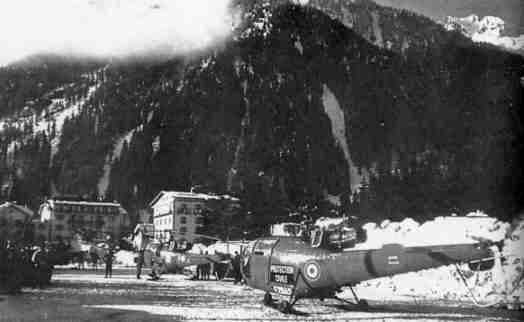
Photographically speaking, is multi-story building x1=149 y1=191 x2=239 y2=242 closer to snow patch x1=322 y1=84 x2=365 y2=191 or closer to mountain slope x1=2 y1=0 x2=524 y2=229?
mountain slope x1=2 y1=0 x2=524 y2=229

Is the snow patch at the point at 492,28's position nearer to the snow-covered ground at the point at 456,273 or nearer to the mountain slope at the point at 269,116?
the snow-covered ground at the point at 456,273

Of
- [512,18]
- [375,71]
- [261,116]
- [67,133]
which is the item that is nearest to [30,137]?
[67,133]

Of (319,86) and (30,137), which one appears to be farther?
(319,86)

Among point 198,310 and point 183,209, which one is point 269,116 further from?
point 198,310

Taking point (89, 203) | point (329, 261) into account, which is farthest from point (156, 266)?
point (89, 203)

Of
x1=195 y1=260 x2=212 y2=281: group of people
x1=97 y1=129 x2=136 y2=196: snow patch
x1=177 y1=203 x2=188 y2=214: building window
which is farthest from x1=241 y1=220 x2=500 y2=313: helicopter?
x1=97 y1=129 x2=136 y2=196: snow patch

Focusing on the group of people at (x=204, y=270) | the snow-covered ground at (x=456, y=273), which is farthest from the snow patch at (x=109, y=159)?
the snow-covered ground at (x=456, y=273)

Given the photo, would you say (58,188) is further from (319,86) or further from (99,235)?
(319,86)
